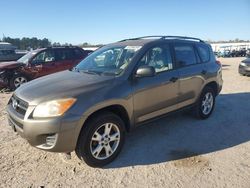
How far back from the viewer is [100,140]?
153 inches

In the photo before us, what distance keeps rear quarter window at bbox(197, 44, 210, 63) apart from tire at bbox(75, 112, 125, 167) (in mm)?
2800

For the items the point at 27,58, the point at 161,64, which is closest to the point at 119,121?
the point at 161,64

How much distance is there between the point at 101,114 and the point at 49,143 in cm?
82

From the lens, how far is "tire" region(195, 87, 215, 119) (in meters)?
5.84

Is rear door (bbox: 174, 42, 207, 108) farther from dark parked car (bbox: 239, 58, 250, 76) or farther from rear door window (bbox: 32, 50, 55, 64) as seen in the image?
dark parked car (bbox: 239, 58, 250, 76)

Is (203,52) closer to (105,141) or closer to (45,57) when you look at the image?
(105,141)

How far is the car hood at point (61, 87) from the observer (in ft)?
11.8

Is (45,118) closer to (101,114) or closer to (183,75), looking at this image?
(101,114)

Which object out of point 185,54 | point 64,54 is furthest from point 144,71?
point 64,54

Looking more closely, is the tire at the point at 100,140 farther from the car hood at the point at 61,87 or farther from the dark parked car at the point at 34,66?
the dark parked car at the point at 34,66

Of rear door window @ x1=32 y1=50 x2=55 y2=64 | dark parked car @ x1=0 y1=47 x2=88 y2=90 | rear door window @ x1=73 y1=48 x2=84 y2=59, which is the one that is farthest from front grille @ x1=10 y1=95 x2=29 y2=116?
rear door window @ x1=73 y1=48 x2=84 y2=59

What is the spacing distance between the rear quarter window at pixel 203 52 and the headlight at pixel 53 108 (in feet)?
11.4

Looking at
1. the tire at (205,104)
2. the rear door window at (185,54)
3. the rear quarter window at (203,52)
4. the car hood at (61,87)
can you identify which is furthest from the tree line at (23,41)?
the car hood at (61,87)

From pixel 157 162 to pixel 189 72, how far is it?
2.09 metres
